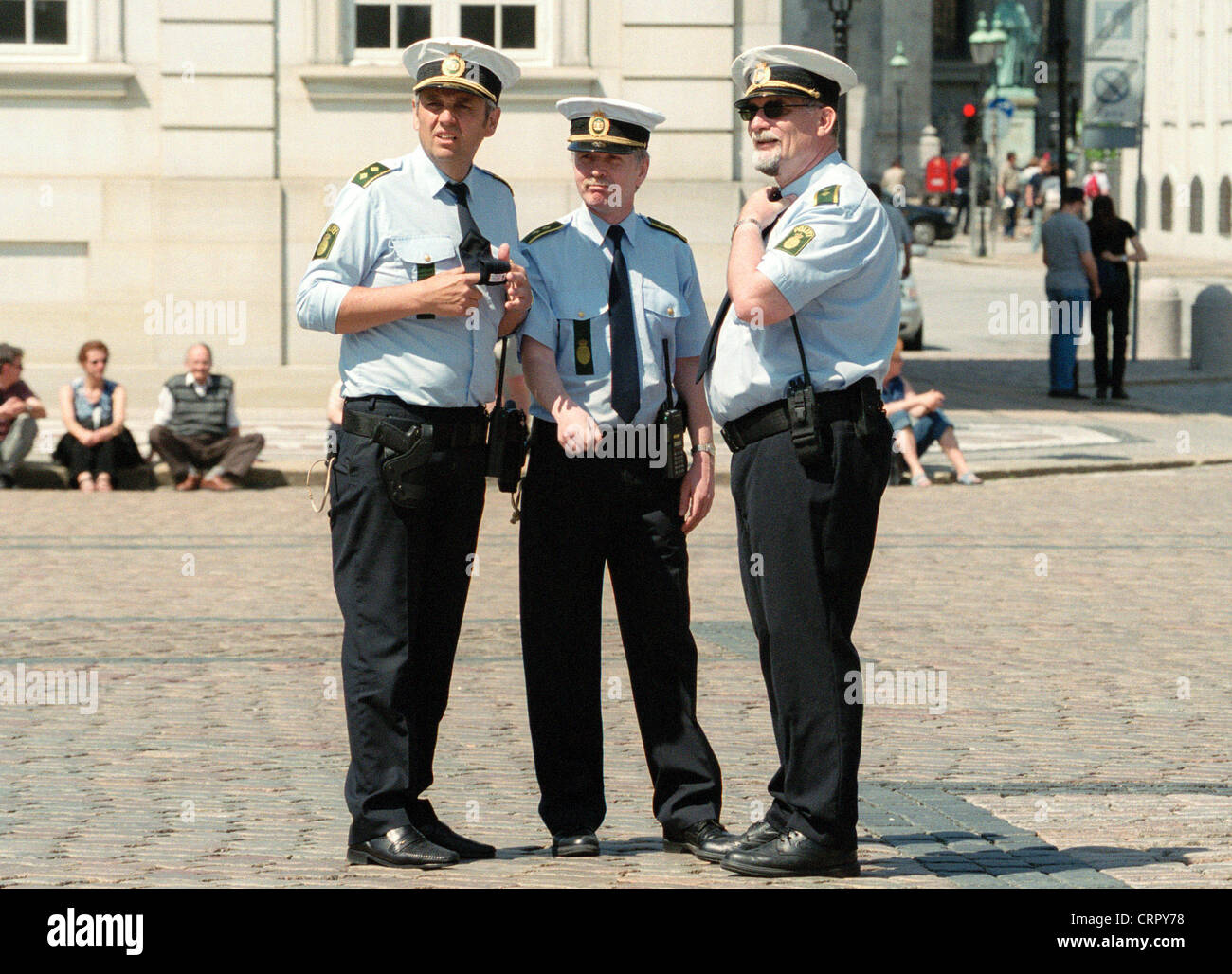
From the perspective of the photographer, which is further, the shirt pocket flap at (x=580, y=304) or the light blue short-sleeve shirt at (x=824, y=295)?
the shirt pocket flap at (x=580, y=304)

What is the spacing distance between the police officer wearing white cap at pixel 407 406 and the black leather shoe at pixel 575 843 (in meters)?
0.17

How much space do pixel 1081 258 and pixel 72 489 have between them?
9.39m

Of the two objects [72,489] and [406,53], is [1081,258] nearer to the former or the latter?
[72,489]

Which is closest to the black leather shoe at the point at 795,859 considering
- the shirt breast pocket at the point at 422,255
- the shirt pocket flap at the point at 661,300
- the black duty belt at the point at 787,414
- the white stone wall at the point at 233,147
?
the black duty belt at the point at 787,414

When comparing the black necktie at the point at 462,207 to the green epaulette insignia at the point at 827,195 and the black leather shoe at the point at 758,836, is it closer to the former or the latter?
the green epaulette insignia at the point at 827,195

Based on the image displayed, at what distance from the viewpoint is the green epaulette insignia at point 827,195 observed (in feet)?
16.8

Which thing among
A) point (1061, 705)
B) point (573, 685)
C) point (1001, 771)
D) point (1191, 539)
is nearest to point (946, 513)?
point (1191, 539)

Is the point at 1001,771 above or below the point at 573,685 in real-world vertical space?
below

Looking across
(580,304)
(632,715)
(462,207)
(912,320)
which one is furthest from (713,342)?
(912,320)

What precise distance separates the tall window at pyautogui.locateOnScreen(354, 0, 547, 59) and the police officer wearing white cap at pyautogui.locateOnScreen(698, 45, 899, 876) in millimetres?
14174

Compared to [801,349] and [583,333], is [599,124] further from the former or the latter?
[801,349]

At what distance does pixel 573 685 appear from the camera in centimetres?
559

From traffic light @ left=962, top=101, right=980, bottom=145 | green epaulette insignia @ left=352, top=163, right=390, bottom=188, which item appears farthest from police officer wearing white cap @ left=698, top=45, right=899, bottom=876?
traffic light @ left=962, top=101, right=980, bottom=145

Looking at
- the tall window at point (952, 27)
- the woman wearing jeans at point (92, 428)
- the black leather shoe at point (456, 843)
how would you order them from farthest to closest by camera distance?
1. the tall window at point (952, 27)
2. the woman wearing jeans at point (92, 428)
3. the black leather shoe at point (456, 843)
